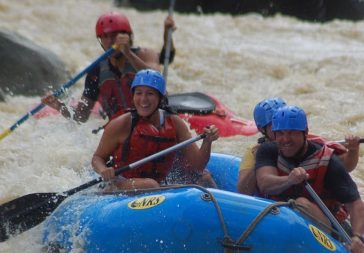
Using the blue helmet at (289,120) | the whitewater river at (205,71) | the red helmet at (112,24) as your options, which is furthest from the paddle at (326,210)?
the red helmet at (112,24)

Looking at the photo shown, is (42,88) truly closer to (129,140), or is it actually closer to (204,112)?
(204,112)

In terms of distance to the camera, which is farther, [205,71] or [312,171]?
[205,71]

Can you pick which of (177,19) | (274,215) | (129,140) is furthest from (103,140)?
(177,19)

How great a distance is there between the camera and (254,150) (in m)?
4.63

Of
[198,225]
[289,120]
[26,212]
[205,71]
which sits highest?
[289,120]

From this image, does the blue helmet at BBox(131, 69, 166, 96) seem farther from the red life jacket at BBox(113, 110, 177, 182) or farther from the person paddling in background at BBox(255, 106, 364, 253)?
the person paddling in background at BBox(255, 106, 364, 253)

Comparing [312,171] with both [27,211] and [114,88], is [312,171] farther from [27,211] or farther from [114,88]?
[114,88]

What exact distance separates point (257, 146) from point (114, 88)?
1.95 meters

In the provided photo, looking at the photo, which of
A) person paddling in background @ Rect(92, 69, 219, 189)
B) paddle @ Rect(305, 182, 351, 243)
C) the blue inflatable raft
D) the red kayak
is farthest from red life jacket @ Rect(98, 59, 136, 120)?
paddle @ Rect(305, 182, 351, 243)

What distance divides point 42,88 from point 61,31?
12.7 ft

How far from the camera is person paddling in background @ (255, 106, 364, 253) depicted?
4.20 m

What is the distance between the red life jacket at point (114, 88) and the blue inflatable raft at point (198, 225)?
191cm

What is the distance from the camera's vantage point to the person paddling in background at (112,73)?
614 centimetres

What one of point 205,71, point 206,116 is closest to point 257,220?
point 206,116
